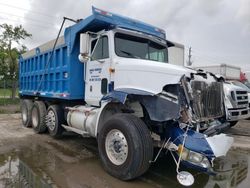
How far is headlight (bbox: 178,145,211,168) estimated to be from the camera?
3854mm

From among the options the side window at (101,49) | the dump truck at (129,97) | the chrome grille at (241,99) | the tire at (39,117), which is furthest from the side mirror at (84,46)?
the chrome grille at (241,99)

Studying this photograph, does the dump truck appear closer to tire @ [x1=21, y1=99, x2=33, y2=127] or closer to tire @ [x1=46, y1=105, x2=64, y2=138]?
tire @ [x1=46, y1=105, x2=64, y2=138]

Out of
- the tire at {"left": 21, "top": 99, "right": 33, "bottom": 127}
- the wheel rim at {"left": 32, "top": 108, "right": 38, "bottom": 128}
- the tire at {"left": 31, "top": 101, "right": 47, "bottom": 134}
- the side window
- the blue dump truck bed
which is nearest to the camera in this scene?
the side window

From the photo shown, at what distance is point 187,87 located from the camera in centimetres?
416

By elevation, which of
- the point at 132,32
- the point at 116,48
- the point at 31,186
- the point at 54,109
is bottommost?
the point at 31,186

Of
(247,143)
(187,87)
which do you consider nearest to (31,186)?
(187,87)

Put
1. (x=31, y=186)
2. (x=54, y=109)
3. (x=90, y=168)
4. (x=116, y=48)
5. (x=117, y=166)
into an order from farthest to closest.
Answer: (x=54, y=109) → (x=116, y=48) → (x=90, y=168) → (x=117, y=166) → (x=31, y=186)

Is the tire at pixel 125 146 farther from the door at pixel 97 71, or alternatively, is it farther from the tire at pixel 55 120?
the tire at pixel 55 120

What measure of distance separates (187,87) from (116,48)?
75.0 inches

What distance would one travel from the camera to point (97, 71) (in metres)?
5.83

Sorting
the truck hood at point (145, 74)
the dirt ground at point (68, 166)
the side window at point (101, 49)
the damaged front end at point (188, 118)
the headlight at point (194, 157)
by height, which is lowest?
the dirt ground at point (68, 166)

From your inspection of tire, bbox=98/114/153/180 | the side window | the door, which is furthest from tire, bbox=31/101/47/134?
tire, bbox=98/114/153/180

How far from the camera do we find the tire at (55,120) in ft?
23.4

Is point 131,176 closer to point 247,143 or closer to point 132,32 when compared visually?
point 132,32
